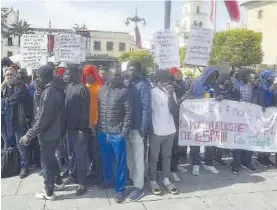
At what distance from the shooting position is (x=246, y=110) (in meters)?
6.84

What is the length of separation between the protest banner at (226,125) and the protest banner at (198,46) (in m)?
1.09

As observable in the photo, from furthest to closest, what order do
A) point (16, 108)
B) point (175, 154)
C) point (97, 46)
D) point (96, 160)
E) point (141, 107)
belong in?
point (97, 46) → point (175, 154) → point (16, 108) → point (96, 160) → point (141, 107)

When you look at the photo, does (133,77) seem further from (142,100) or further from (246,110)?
(246,110)

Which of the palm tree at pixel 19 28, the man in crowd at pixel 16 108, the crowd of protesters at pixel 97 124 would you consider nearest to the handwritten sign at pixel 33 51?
the crowd of protesters at pixel 97 124

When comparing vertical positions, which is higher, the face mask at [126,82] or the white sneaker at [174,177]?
the face mask at [126,82]

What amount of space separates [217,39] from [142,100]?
117 feet

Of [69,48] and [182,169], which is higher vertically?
[69,48]

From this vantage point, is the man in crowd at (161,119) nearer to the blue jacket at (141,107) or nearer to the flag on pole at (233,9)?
the blue jacket at (141,107)

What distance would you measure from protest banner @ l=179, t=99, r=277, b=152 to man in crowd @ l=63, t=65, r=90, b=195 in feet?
6.27

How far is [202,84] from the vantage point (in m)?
6.70

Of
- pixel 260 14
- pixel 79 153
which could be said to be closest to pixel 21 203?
pixel 79 153

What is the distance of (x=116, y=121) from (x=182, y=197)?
1.49m

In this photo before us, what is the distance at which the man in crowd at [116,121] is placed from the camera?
209 inches

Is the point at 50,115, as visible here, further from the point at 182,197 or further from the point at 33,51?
the point at 33,51
